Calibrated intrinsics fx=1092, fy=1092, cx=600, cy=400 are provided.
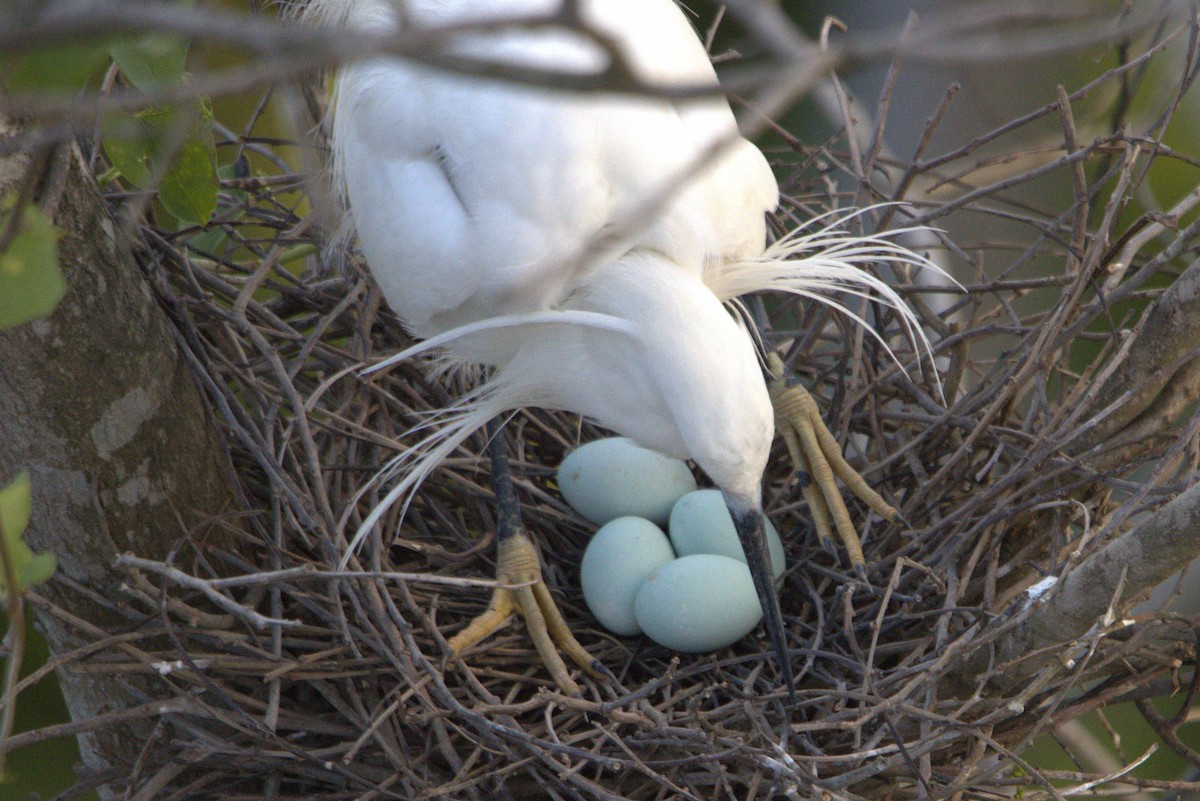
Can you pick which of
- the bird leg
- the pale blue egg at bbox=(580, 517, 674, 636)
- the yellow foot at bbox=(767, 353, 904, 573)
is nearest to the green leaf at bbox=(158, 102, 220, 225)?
the bird leg

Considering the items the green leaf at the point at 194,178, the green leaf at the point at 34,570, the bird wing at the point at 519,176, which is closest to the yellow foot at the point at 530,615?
the bird wing at the point at 519,176

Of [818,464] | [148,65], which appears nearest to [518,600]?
[818,464]

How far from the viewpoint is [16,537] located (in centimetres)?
55

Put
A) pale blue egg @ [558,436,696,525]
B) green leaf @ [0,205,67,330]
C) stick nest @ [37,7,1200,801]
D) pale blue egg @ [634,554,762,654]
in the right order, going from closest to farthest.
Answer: green leaf @ [0,205,67,330] → stick nest @ [37,7,1200,801] → pale blue egg @ [634,554,762,654] → pale blue egg @ [558,436,696,525]

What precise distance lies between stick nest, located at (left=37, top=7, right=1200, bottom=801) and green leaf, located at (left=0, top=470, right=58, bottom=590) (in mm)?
445

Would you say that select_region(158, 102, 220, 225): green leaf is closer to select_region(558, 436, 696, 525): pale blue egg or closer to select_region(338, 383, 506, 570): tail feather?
select_region(338, 383, 506, 570): tail feather

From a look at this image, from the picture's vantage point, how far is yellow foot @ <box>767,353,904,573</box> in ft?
5.30

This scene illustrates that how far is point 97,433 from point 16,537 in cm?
60

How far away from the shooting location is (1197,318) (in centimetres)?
130

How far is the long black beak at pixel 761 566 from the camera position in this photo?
1347mm

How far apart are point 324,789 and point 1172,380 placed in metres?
1.17

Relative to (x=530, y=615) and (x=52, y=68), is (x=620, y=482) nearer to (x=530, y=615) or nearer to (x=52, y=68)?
(x=530, y=615)

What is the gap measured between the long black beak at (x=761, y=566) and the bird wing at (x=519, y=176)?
0.35 m

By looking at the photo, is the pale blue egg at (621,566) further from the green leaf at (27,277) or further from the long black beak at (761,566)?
the green leaf at (27,277)
